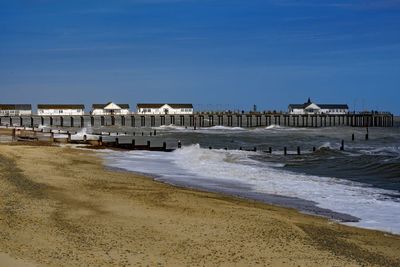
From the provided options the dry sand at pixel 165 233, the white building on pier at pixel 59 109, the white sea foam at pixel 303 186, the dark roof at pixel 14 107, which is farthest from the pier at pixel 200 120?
the dry sand at pixel 165 233

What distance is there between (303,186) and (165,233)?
1039cm

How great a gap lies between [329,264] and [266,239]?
1596 mm

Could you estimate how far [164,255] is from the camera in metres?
7.91

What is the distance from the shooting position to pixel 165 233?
9.38 m

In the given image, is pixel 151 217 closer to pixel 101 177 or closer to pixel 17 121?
pixel 101 177

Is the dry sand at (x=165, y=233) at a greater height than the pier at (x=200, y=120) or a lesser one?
greater

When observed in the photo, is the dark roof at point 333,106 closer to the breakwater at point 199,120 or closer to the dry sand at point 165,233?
the breakwater at point 199,120

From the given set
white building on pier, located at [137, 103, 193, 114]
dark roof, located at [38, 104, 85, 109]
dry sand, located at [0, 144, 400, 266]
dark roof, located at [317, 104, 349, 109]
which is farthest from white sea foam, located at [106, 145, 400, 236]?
dark roof, located at [317, 104, 349, 109]

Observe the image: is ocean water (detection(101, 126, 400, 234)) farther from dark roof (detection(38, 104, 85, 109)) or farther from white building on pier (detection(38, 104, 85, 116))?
dark roof (detection(38, 104, 85, 109))

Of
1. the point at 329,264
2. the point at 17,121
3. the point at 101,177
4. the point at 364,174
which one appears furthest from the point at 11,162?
the point at 17,121

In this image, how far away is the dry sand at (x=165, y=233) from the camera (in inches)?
308

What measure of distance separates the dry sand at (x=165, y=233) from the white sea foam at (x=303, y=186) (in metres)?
1.72

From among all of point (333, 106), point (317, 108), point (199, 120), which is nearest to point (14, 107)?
point (199, 120)

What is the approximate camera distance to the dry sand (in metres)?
7.83
